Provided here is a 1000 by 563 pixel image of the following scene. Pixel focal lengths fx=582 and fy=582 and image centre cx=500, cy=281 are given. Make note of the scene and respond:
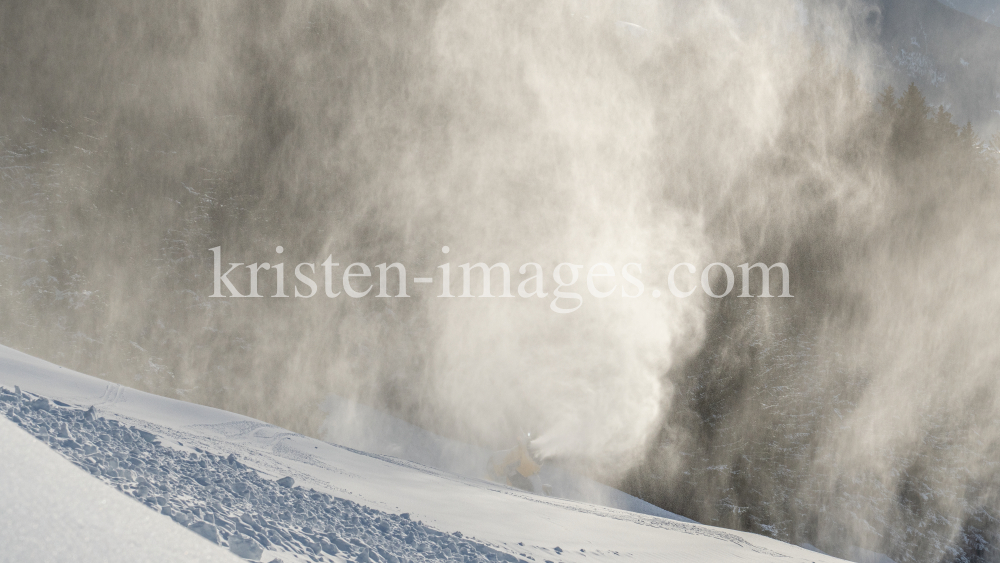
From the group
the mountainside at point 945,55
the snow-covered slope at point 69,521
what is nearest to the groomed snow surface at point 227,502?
the snow-covered slope at point 69,521

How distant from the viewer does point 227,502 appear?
2.03 meters

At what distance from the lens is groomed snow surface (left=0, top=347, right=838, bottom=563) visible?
132 cm

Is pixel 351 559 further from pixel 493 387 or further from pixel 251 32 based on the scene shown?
pixel 251 32

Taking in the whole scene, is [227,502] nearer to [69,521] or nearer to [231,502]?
[231,502]

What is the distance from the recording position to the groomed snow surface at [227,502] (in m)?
1.32

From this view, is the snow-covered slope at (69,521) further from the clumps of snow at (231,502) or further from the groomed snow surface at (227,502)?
the clumps of snow at (231,502)

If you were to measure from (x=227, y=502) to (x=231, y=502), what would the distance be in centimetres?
3

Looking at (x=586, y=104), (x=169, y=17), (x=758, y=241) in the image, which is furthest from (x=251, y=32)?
(x=758, y=241)

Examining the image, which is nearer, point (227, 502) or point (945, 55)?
point (227, 502)

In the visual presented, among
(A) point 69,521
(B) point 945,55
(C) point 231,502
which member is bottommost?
(C) point 231,502

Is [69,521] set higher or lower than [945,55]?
lower

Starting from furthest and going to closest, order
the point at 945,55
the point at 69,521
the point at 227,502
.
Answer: the point at 945,55
the point at 227,502
the point at 69,521

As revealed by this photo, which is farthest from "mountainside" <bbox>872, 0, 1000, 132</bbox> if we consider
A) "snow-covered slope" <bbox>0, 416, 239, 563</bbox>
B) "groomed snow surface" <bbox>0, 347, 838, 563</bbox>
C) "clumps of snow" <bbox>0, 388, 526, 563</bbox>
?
"snow-covered slope" <bbox>0, 416, 239, 563</bbox>

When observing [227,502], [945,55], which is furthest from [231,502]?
[945,55]
